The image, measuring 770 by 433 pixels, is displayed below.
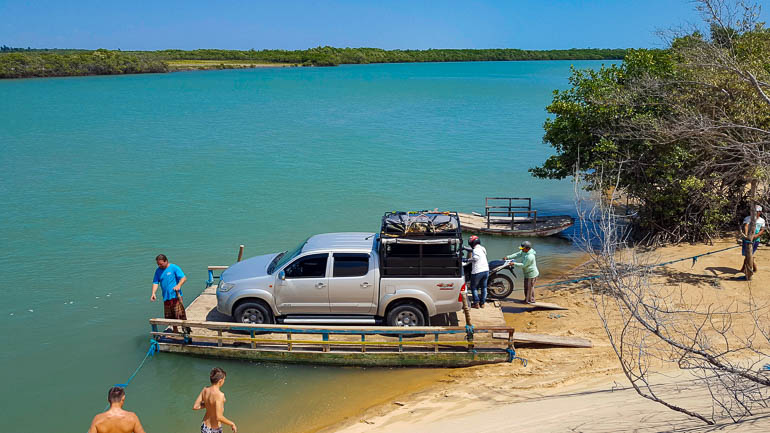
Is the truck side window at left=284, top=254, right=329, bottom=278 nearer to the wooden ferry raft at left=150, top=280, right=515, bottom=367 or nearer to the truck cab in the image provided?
the truck cab

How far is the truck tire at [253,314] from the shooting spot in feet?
40.4

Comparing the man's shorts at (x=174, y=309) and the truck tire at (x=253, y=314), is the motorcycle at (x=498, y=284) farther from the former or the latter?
the man's shorts at (x=174, y=309)

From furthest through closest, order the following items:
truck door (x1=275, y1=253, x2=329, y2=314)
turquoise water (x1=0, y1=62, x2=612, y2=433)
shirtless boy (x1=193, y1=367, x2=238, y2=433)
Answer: truck door (x1=275, y1=253, x2=329, y2=314)
turquoise water (x1=0, y1=62, x2=612, y2=433)
shirtless boy (x1=193, y1=367, x2=238, y2=433)

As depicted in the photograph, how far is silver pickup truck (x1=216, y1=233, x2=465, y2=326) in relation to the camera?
12.1 meters

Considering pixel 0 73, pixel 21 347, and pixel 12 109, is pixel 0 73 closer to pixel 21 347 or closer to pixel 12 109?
pixel 12 109

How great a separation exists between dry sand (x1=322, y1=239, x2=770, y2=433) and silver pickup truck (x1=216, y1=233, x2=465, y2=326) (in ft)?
5.04

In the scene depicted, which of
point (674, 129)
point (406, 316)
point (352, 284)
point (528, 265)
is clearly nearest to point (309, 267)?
point (352, 284)

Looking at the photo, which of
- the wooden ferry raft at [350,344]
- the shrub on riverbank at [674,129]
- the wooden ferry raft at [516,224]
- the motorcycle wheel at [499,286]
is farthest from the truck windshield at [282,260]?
the wooden ferry raft at [516,224]

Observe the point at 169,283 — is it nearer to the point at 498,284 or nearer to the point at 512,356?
the point at 512,356

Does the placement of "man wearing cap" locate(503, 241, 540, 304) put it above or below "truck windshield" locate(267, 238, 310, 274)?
below

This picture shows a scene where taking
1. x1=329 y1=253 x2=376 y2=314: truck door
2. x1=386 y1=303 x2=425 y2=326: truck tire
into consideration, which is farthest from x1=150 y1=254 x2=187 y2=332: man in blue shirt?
x1=386 y1=303 x2=425 y2=326: truck tire

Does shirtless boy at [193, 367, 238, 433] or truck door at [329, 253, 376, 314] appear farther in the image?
truck door at [329, 253, 376, 314]

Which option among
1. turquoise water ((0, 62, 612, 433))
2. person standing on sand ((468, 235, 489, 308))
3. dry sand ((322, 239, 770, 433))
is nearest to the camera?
dry sand ((322, 239, 770, 433))

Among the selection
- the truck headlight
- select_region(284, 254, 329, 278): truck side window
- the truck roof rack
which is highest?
the truck roof rack
